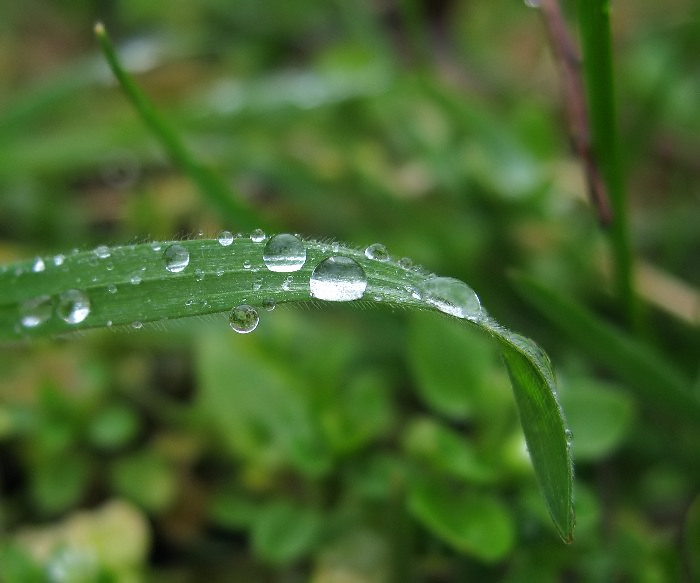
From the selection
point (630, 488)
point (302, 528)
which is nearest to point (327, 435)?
point (302, 528)

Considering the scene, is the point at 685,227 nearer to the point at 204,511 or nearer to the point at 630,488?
the point at 630,488

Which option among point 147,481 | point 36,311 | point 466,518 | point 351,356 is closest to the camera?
point 36,311

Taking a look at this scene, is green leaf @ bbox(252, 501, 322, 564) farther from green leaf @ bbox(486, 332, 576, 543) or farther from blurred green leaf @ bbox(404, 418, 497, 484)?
green leaf @ bbox(486, 332, 576, 543)

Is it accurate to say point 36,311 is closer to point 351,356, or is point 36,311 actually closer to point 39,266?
point 39,266

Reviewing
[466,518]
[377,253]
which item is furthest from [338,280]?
[466,518]

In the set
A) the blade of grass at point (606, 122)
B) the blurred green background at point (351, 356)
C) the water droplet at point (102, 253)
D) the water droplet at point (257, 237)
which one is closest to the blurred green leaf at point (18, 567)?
the blurred green background at point (351, 356)

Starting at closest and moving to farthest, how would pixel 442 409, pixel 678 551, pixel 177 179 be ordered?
1. pixel 678 551
2. pixel 442 409
3. pixel 177 179
